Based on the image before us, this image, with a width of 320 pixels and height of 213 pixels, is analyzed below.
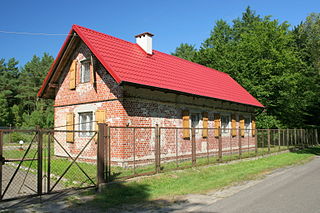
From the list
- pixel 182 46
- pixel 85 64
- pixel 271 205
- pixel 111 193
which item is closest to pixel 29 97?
pixel 182 46

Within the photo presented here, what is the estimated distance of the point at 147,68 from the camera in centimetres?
1367

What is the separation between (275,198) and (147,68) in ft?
28.9

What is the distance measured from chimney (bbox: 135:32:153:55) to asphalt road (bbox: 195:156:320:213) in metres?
9.62

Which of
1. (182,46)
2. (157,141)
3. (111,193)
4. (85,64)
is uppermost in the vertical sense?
(182,46)

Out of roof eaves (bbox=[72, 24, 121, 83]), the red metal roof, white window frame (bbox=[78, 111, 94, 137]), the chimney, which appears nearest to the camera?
roof eaves (bbox=[72, 24, 121, 83])

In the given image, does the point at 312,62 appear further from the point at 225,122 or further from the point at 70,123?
the point at 70,123

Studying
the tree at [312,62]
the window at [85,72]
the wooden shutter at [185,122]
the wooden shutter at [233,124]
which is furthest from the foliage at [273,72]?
the window at [85,72]

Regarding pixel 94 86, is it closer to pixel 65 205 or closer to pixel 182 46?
pixel 65 205

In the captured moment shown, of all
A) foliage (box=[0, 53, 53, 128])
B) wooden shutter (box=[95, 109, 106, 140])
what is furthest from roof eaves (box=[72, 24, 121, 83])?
foliage (box=[0, 53, 53, 128])

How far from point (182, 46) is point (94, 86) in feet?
156

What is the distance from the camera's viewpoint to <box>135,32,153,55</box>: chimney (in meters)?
15.7

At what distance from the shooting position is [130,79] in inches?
446

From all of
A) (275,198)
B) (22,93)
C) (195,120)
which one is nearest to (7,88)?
(22,93)

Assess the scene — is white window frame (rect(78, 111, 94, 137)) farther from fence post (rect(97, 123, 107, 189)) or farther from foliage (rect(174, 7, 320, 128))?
foliage (rect(174, 7, 320, 128))
